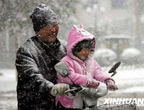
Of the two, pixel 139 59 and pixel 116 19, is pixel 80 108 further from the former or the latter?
pixel 116 19

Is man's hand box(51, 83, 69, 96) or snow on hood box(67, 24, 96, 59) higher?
snow on hood box(67, 24, 96, 59)

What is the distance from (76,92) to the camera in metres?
2.41

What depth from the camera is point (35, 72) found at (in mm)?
Result: 2598

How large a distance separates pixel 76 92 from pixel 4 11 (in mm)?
9149

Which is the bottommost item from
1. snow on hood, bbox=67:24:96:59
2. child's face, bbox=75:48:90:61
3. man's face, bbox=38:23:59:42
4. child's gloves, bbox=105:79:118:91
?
child's gloves, bbox=105:79:118:91

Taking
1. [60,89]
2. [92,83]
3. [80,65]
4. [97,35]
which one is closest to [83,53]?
[80,65]

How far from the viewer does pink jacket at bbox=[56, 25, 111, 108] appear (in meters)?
2.55

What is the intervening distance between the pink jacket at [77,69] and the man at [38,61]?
0.49ft

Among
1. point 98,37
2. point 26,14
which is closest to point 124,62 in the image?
point 98,37

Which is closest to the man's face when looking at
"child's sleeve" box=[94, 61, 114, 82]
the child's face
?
the child's face

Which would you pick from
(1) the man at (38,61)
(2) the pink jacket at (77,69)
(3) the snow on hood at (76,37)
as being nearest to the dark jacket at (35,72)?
(1) the man at (38,61)

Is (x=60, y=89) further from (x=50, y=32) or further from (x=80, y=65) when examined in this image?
(x=50, y=32)

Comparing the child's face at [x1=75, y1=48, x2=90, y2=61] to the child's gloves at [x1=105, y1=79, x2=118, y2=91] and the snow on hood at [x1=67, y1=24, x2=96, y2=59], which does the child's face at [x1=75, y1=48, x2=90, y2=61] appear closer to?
the snow on hood at [x1=67, y1=24, x2=96, y2=59]

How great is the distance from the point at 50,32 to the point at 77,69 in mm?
399
